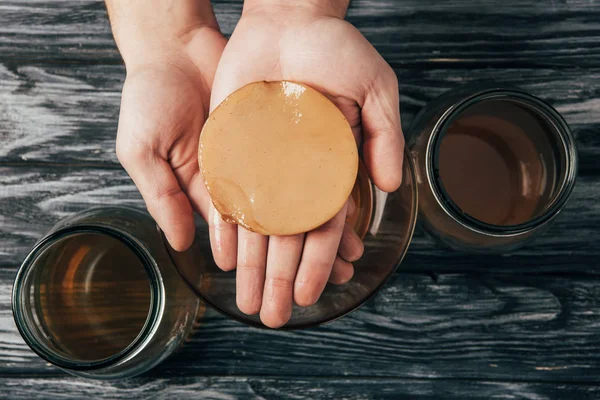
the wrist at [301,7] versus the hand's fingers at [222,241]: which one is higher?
the wrist at [301,7]

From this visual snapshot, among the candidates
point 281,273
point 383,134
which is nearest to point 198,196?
point 281,273

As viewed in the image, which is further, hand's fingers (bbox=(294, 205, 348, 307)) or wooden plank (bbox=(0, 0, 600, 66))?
wooden plank (bbox=(0, 0, 600, 66))

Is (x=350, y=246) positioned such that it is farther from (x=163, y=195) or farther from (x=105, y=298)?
(x=105, y=298)

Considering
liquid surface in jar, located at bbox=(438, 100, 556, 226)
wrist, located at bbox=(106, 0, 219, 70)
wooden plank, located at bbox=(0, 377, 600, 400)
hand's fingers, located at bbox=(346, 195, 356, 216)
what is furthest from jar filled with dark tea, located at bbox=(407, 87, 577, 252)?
wrist, located at bbox=(106, 0, 219, 70)

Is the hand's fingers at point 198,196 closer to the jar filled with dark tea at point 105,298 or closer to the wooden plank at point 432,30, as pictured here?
the jar filled with dark tea at point 105,298

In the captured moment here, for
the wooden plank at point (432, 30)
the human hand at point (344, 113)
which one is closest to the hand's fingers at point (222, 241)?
the human hand at point (344, 113)

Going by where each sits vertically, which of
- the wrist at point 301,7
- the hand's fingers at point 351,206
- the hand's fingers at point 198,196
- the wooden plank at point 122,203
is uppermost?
the wrist at point 301,7

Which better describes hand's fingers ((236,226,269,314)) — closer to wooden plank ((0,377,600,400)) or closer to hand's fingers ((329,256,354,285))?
hand's fingers ((329,256,354,285))
